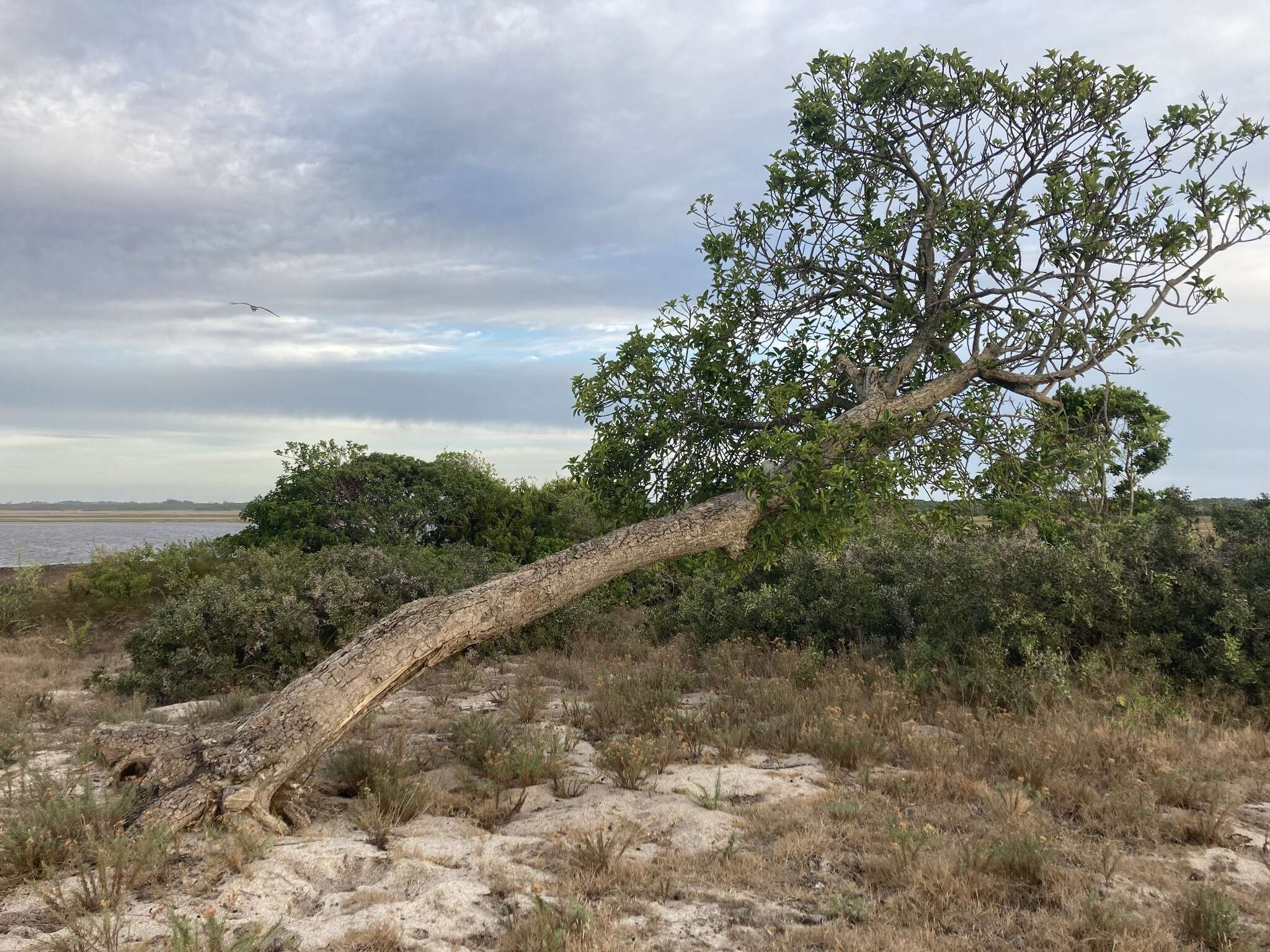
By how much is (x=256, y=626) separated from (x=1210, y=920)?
437 inches

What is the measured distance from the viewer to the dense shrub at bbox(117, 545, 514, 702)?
1121 centimetres

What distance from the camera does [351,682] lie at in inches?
Result: 244

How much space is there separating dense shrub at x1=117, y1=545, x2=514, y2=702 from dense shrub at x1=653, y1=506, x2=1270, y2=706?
6.02 metres

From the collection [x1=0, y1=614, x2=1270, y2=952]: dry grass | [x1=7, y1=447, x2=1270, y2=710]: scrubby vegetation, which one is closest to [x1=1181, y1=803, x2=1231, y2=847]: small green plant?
[x1=0, y1=614, x2=1270, y2=952]: dry grass

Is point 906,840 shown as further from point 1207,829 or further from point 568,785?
point 568,785

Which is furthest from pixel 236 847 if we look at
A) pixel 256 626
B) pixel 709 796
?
pixel 256 626

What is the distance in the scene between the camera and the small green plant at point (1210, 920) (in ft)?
14.3

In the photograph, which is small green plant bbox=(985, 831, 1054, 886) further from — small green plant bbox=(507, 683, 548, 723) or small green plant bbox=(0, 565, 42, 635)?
small green plant bbox=(0, 565, 42, 635)

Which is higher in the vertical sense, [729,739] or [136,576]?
[136,576]

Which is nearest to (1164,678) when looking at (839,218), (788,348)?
(788,348)

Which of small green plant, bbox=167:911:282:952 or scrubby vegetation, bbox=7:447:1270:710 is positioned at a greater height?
scrubby vegetation, bbox=7:447:1270:710

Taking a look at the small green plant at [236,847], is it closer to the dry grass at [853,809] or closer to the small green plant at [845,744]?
the dry grass at [853,809]

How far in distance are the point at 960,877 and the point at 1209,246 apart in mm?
6797

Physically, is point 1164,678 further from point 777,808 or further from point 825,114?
point 825,114
